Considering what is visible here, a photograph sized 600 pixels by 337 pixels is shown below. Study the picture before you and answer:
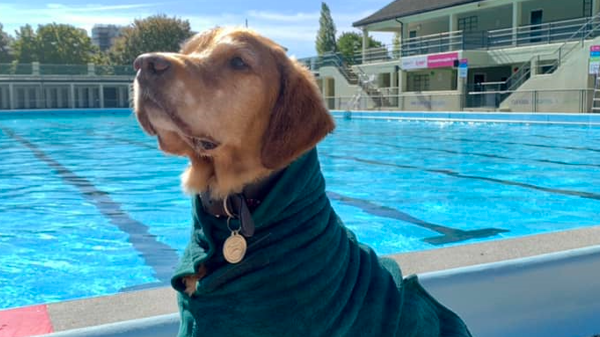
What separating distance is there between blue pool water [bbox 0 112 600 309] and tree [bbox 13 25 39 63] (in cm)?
6113

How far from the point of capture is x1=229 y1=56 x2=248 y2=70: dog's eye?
88.9 inches

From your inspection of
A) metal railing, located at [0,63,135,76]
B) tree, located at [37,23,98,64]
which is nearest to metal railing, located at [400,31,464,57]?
metal railing, located at [0,63,135,76]

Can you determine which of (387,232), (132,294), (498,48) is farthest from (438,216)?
(498,48)

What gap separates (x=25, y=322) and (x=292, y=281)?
1339 mm

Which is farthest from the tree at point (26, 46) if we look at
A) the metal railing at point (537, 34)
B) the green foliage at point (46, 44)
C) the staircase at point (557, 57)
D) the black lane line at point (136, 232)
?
the black lane line at point (136, 232)

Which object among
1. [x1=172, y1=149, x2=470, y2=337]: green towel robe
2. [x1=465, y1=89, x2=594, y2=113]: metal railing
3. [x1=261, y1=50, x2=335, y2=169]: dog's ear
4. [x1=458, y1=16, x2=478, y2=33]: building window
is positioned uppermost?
[x1=458, y1=16, x2=478, y2=33]: building window

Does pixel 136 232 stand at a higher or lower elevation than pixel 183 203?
lower

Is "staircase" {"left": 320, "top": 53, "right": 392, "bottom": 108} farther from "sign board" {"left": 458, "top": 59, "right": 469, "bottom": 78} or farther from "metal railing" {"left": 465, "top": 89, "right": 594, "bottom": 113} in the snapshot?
"metal railing" {"left": 465, "top": 89, "right": 594, "bottom": 113}

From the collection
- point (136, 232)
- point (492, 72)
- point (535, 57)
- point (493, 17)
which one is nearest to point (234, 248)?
point (136, 232)

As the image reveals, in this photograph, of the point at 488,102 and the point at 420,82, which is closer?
the point at 488,102

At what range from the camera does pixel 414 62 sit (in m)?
38.1

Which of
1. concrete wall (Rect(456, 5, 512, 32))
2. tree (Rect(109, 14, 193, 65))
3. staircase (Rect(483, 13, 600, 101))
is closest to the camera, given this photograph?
staircase (Rect(483, 13, 600, 101))

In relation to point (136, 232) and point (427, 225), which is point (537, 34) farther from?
point (136, 232)

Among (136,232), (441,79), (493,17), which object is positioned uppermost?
(493,17)
